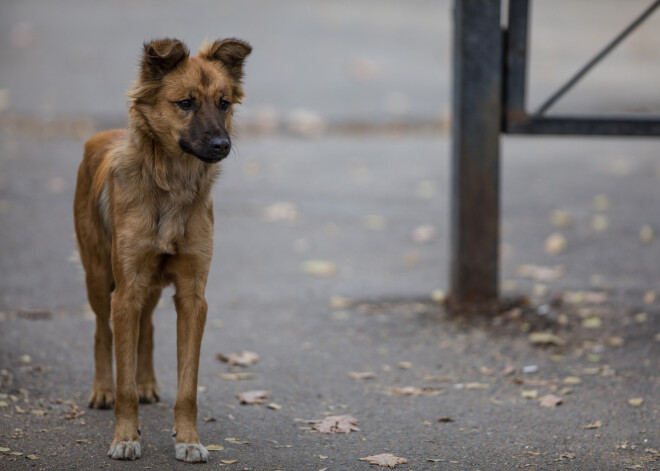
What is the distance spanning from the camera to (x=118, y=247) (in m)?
4.09

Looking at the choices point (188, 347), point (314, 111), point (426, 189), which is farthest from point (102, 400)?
point (314, 111)

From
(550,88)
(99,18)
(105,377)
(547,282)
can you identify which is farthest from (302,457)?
(99,18)

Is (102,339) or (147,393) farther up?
(102,339)

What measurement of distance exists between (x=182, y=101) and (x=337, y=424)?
1.87 m

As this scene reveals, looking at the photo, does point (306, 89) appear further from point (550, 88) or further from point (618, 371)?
point (618, 371)

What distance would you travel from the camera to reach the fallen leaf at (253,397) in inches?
194

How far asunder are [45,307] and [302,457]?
3.03 meters

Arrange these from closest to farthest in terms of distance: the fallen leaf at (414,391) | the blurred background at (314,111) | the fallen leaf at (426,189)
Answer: the fallen leaf at (414,391) → the blurred background at (314,111) → the fallen leaf at (426,189)

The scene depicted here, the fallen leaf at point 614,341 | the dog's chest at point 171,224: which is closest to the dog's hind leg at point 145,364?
the dog's chest at point 171,224

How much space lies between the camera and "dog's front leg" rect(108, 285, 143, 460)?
4043 millimetres

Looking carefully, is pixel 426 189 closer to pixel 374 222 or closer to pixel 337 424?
pixel 374 222

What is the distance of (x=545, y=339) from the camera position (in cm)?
586

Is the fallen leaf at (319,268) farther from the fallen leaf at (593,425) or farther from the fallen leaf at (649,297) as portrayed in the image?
the fallen leaf at (593,425)

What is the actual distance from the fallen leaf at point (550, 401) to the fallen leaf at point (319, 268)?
2.87 meters
